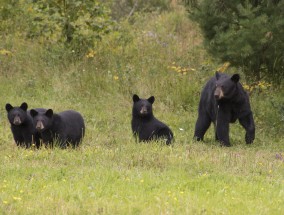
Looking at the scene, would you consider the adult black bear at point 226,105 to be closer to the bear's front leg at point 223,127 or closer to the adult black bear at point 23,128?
the bear's front leg at point 223,127

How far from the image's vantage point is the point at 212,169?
9133 mm

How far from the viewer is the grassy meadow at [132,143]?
7.36 m

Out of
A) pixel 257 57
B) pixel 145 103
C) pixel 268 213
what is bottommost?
pixel 268 213

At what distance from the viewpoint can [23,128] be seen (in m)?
11.4

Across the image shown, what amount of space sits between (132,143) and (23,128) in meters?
1.87

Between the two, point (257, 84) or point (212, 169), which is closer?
point (212, 169)

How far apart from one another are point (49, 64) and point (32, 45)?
179 cm

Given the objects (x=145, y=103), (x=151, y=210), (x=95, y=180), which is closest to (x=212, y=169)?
(x=95, y=180)

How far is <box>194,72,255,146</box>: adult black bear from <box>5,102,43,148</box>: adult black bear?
322 centimetres

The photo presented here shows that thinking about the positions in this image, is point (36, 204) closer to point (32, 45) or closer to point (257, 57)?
point (257, 57)

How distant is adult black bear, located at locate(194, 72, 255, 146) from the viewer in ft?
38.6

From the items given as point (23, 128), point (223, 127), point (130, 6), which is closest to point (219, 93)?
point (223, 127)

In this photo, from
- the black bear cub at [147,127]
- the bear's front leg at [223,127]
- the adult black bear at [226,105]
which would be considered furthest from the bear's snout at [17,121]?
the bear's front leg at [223,127]

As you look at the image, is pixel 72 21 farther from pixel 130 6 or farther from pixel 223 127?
pixel 130 6
